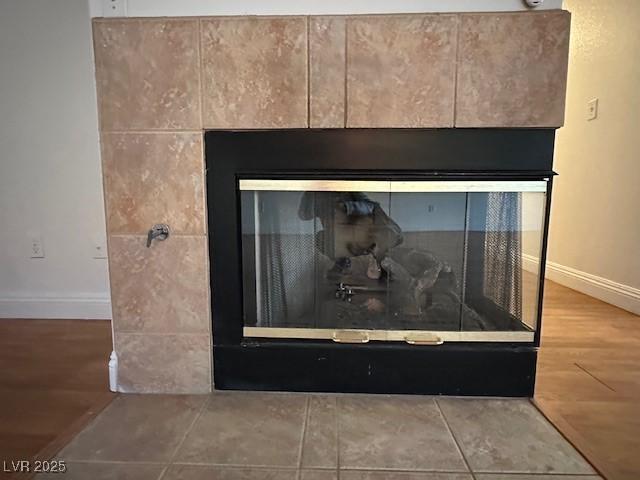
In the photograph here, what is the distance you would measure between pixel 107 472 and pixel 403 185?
103 centimetres

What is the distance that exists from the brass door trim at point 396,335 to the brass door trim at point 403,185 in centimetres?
44

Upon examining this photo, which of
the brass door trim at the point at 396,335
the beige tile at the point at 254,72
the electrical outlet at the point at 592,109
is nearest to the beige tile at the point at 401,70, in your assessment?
the beige tile at the point at 254,72

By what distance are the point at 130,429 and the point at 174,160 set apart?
76 centimetres

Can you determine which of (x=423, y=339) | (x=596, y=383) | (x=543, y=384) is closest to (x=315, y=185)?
(x=423, y=339)

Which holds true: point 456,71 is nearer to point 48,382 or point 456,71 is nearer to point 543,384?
point 543,384

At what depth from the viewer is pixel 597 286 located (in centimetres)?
233

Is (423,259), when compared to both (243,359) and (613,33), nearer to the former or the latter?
(243,359)

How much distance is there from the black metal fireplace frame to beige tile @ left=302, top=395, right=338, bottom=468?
6cm

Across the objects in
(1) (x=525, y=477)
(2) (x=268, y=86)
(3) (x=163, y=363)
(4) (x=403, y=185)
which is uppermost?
(2) (x=268, y=86)

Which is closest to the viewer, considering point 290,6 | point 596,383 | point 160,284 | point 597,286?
point 290,6

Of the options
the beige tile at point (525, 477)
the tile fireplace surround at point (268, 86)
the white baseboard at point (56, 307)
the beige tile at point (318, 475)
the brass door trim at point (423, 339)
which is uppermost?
the tile fireplace surround at point (268, 86)

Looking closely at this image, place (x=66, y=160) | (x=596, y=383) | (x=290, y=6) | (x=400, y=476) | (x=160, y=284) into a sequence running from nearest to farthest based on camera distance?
(x=400, y=476), (x=290, y=6), (x=160, y=284), (x=596, y=383), (x=66, y=160)

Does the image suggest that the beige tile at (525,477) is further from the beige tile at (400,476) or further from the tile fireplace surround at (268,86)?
the tile fireplace surround at (268,86)

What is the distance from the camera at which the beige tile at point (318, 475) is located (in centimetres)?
88
